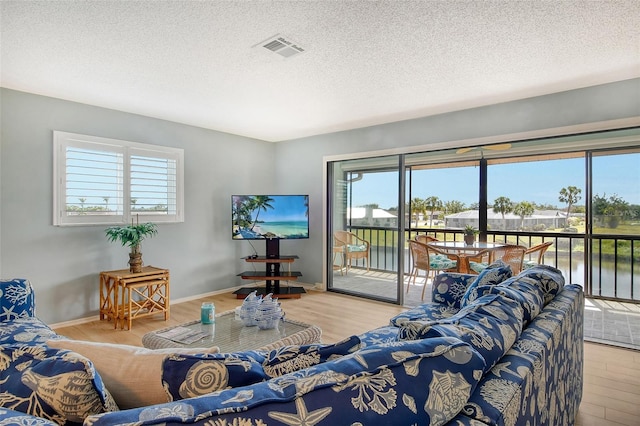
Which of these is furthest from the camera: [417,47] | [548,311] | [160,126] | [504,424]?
[160,126]

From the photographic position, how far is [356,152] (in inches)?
195

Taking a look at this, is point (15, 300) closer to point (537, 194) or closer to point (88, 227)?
point (88, 227)

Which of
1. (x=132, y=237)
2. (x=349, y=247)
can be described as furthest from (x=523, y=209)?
(x=132, y=237)

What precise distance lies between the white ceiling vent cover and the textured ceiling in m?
0.05

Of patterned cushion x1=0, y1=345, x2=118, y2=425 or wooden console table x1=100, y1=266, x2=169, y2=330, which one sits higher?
patterned cushion x1=0, y1=345, x2=118, y2=425

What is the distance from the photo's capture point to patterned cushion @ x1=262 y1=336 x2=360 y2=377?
0.97 metres

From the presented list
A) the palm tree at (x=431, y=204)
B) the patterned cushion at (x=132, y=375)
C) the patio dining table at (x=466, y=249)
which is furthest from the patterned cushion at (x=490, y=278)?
the palm tree at (x=431, y=204)

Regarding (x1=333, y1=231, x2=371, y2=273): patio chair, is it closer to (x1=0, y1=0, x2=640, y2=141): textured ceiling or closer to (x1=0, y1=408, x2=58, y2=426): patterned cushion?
(x1=0, y1=0, x2=640, y2=141): textured ceiling

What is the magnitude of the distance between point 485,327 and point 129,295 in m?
3.53

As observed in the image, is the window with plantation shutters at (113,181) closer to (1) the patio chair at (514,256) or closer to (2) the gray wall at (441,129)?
(2) the gray wall at (441,129)

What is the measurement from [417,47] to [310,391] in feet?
8.39

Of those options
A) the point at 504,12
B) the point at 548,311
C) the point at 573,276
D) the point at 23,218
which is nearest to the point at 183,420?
the point at 548,311

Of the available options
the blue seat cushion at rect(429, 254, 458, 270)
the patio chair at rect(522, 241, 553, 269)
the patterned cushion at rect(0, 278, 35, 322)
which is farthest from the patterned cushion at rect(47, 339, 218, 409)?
the patio chair at rect(522, 241, 553, 269)

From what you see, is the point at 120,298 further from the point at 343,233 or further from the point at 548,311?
the point at 548,311
